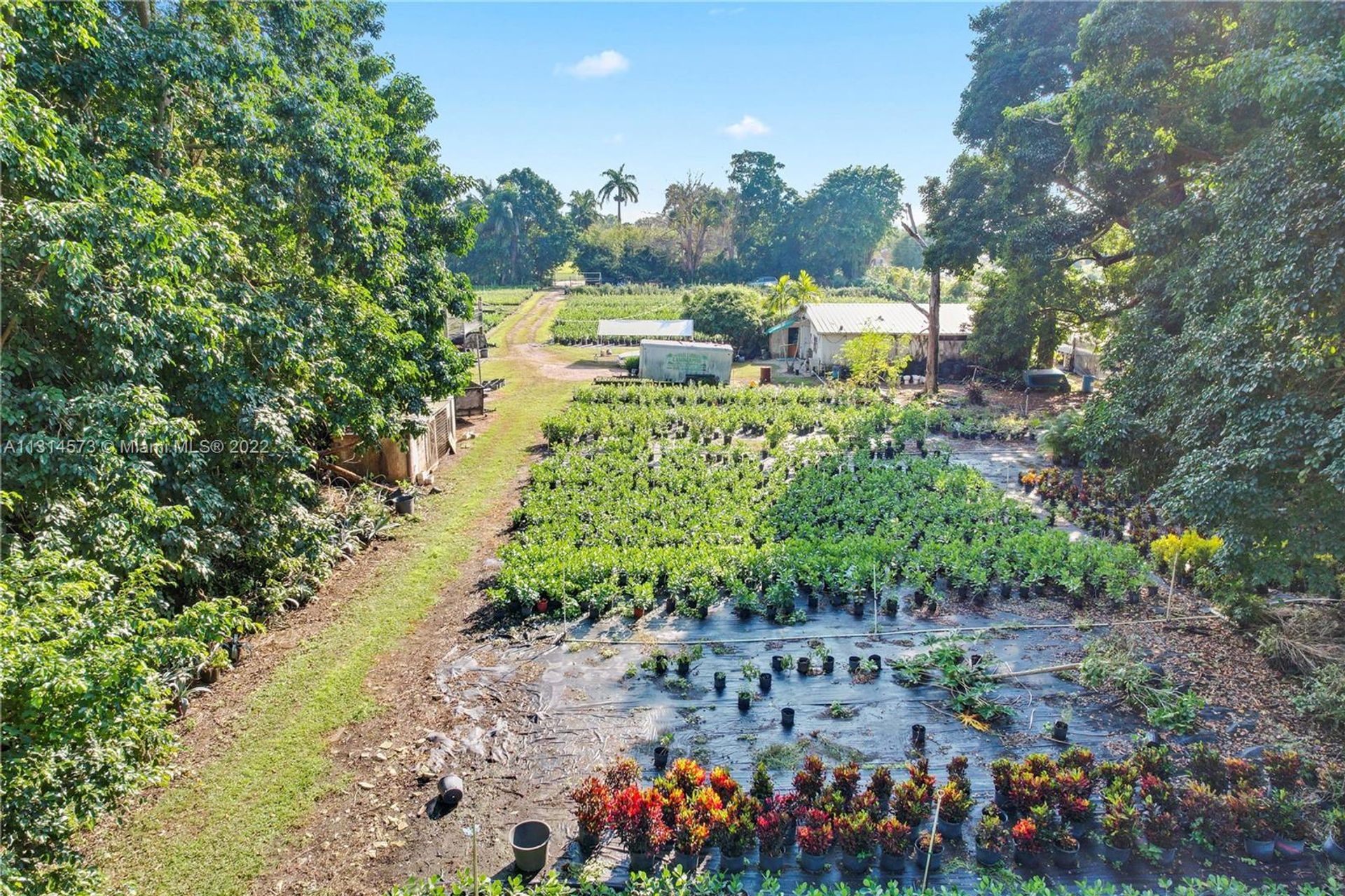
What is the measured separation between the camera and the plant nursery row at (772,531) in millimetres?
11547

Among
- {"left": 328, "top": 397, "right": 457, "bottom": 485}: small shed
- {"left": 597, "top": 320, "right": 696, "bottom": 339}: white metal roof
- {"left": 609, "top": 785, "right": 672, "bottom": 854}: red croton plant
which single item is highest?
{"left": 597, "top": 320, "right": 696, "bottom": 339}: white metal roof

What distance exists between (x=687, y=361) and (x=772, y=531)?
787 inches

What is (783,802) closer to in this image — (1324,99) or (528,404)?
(1324,99)

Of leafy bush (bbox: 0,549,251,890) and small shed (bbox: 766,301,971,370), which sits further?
small shed (bbox: 766,301,971,370)

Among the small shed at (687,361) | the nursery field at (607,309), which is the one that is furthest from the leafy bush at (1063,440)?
the nursery field at (607,309)

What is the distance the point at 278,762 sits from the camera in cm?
800

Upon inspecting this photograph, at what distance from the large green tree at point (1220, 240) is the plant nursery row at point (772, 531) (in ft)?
8.55

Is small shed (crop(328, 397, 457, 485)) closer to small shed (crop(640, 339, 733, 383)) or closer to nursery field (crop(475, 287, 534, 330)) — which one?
small shed (crop(640, 339, 733, 383))

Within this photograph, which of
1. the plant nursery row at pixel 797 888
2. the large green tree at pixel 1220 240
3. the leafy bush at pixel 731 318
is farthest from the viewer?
the leafy bush at pixel 731 318

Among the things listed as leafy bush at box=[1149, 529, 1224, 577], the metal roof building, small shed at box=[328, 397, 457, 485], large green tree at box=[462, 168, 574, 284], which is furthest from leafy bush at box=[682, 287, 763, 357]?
large green tree at box=[462, 168, 574, 284]

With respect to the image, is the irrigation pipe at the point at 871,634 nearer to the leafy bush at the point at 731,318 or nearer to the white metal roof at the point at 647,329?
the white metal roof at the point at 647,329

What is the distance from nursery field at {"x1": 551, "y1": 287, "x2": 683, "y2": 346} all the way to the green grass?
113ft

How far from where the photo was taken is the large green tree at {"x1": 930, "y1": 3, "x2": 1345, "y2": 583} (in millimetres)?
9047

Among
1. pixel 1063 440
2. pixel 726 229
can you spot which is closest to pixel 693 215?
pixel 726 229
